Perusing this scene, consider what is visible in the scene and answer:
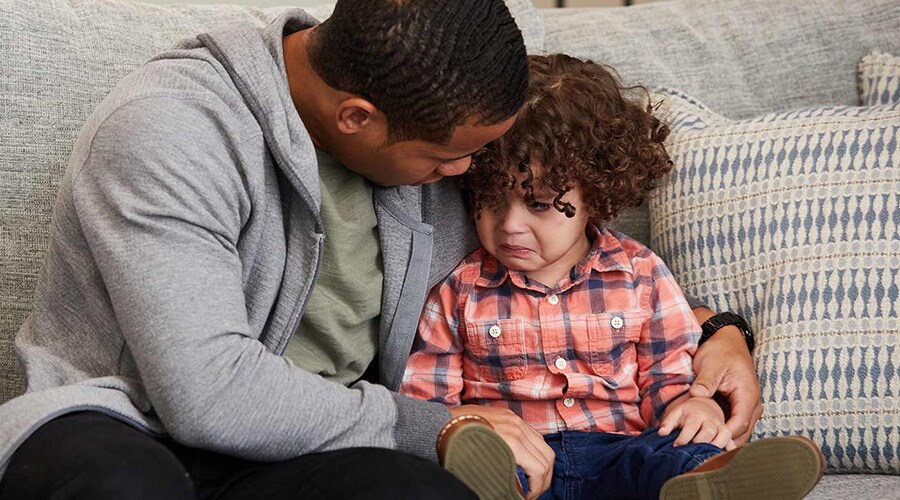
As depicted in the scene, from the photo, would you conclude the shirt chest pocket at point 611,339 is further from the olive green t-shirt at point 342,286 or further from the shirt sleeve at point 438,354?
the olive green t-shirt at point 342,286

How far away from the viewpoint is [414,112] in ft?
3.70

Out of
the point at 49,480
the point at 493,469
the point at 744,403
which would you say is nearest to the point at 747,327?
the point at 744,403

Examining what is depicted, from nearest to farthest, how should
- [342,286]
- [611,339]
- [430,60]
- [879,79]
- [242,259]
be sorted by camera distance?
[430,60] → [242,259] → [342,286] → [611,339] → [879,79]

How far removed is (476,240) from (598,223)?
18 centimetres

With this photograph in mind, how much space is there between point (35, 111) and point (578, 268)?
2.46ft

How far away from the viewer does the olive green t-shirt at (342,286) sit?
1.30 m

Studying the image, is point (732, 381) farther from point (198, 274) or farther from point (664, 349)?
point (198, 274)

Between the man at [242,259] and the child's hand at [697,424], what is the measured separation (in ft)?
0.57

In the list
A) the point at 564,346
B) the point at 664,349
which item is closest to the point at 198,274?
the point at 564,346

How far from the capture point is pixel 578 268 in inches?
57.8

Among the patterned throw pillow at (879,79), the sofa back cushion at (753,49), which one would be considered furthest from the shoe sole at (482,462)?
the patterned throw pillow at (879,79)

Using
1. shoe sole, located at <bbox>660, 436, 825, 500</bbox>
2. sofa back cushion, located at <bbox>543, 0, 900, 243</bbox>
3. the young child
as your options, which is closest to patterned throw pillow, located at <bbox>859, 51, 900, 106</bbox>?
sofa back cushion, located at <bbox>543, 0, 900, 243</bbox>

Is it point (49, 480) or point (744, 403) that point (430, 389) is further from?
point (49, 480)

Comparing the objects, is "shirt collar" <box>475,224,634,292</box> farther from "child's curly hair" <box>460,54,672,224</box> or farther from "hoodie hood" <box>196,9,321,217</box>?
"hoodie hood" <box>196,9,321,217</box>
